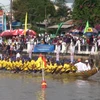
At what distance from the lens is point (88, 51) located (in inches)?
1443

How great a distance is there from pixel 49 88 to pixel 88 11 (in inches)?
972

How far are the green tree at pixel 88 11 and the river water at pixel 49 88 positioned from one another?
1843 centimetres

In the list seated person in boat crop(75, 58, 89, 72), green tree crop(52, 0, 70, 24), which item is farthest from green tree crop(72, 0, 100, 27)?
green tree crop(52, 0, 70, 24)

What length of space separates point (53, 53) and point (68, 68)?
689 centimetres

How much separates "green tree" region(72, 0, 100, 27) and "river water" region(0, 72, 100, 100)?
18433 mm

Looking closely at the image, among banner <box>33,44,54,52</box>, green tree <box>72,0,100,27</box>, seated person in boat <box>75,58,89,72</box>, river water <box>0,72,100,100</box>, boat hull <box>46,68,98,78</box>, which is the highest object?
green tree <box>72,0,100,27</box>

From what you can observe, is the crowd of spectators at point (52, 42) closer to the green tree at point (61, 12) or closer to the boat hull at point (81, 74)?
the boat hull at point (81, 74)

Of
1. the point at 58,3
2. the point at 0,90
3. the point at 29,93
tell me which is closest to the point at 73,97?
the point at 29,93

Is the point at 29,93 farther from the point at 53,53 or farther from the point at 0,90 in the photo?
the point at 53,53

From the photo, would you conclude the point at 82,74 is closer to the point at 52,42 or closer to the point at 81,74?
the point at 81,74

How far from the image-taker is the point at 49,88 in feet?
86.1

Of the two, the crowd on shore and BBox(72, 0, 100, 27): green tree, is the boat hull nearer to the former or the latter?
the crowd on shore

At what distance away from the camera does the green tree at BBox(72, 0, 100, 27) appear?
1981 inches

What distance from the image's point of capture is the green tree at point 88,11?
50325 mm
